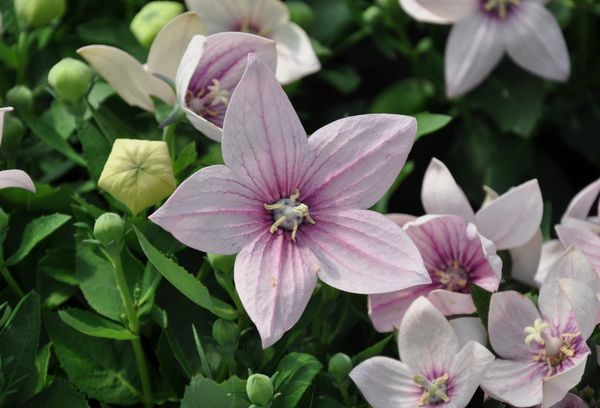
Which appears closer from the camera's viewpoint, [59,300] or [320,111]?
[59,300]

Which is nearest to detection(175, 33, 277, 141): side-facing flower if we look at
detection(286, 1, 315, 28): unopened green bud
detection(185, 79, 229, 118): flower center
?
detection(185, 79, 229, 118): flower center

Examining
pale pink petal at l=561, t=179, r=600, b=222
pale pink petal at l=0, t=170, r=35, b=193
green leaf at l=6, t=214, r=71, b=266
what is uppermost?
pale pink petal at l=0, t=170, r=35, b=193

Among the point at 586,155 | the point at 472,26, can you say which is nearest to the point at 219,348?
the point at 472,26

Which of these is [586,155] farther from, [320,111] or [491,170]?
[320,111]

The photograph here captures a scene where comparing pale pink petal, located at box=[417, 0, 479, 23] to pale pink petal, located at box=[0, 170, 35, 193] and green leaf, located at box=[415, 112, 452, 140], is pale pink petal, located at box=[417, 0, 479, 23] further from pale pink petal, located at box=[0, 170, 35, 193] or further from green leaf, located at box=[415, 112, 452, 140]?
pale pink petal, located at box=[0, 170, 35, 193]

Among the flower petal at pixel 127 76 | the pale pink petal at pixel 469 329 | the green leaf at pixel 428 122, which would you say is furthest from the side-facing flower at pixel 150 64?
the pale pink petal at pixel 469 329

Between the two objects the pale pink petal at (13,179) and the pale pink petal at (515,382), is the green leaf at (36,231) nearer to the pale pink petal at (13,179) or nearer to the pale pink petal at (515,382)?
the pale pink petal at (13,179)

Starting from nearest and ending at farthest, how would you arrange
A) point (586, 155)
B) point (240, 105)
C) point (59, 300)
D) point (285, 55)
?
point (240, 105) → point (59, 300) → point (285, 55) → point (586, 155)

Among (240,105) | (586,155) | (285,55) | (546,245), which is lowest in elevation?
(586,155)
